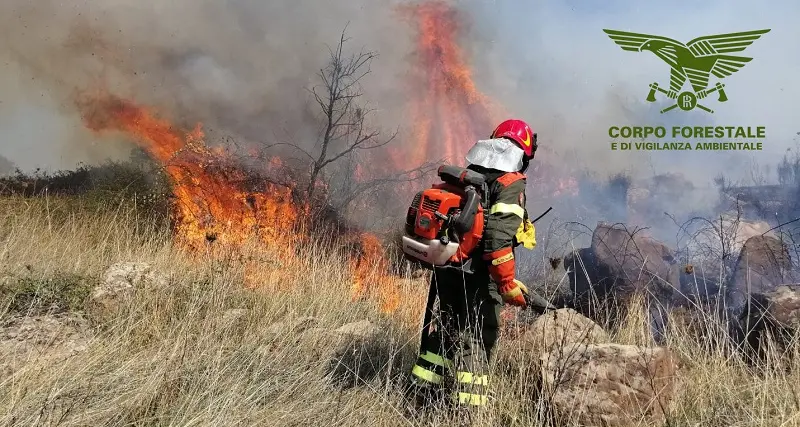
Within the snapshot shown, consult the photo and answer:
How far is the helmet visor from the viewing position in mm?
3150

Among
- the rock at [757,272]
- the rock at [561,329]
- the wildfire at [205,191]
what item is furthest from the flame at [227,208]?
the rock at [757,272]

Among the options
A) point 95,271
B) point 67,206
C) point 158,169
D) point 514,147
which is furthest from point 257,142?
point 514,147

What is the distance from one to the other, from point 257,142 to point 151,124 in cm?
235

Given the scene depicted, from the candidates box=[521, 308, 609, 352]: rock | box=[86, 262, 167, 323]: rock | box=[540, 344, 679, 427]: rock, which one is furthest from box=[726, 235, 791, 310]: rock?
box=[86, 262, 167, 323]: rock

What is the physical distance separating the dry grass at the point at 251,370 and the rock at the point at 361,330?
0.11 m

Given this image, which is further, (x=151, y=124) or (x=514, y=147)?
(x=151, y=124)

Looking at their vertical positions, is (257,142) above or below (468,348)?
above

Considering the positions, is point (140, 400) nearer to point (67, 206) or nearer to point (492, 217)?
point (492, 217)

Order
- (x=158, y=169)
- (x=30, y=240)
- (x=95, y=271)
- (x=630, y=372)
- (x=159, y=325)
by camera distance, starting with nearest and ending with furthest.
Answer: (x=630, y=372) < (x=159, y=325) < (x=95, y=271) < (x=30, y=240) < (x=158, y=169)

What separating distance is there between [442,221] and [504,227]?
359mm

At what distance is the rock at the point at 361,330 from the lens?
432cm

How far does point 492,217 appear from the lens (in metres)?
2.95

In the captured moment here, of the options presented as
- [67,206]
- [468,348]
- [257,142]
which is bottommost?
[468,348]

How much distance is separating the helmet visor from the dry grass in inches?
46.5
